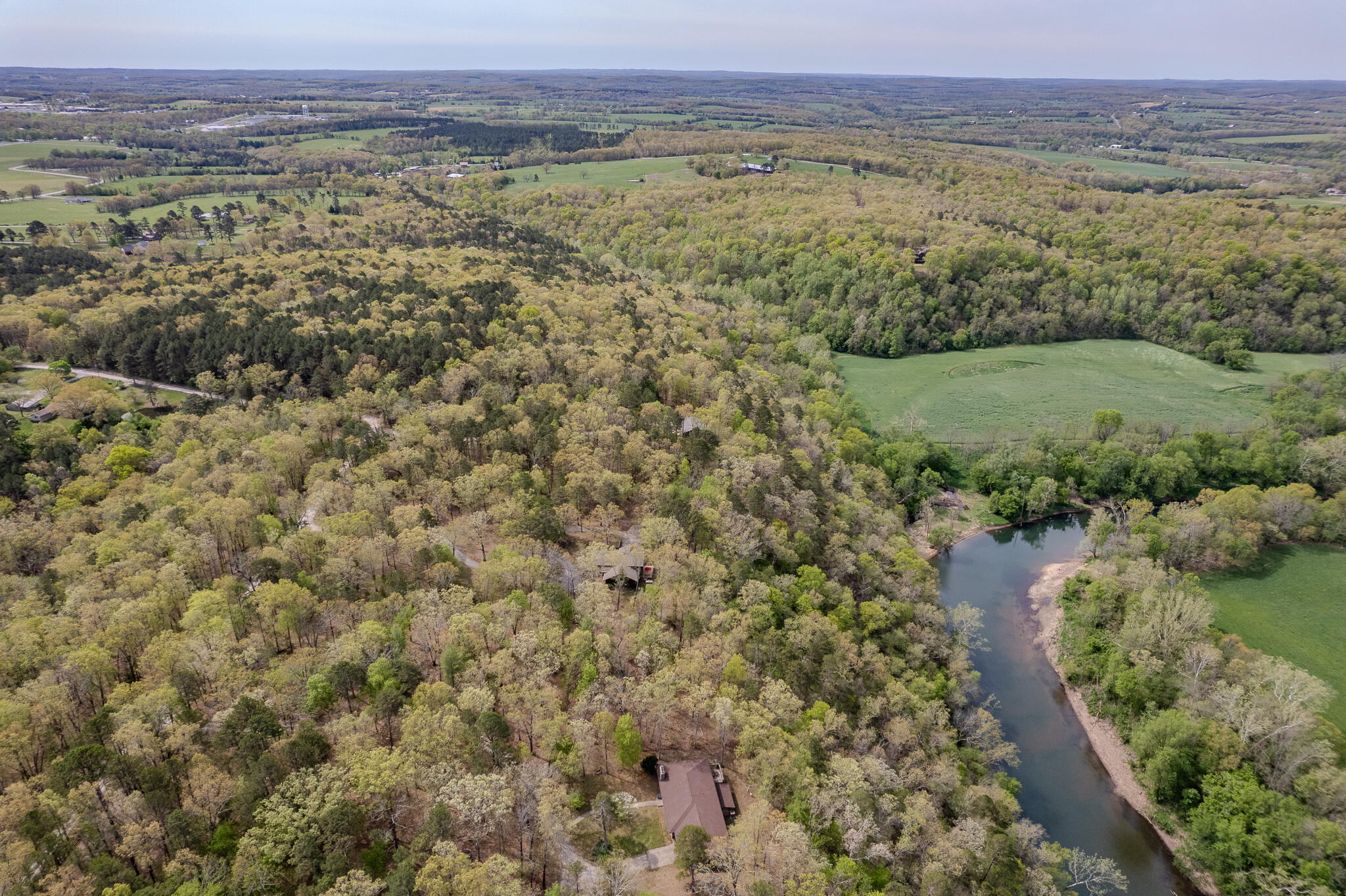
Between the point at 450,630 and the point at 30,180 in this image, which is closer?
the point at 450,630

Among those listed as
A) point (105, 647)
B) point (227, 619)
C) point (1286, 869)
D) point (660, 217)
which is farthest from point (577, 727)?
point (660, 217)

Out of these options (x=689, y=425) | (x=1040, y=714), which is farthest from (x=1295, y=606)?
(x=689, y=425)

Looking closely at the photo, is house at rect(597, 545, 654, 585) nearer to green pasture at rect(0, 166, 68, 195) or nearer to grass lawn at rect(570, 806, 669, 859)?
grass lawn at rect(570, 806, 669, 859)

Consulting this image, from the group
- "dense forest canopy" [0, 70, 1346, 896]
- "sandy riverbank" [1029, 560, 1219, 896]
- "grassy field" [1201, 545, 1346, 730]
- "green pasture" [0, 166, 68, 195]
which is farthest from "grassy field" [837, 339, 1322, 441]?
"green pasture" [0, 166, 68, 195]

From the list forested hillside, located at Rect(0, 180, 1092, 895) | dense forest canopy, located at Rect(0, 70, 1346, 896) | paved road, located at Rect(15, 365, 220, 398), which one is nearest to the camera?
forested hillside, located at Rect(0, 180, 1092, 895)

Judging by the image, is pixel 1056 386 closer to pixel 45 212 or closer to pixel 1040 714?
pixel 1040 714
